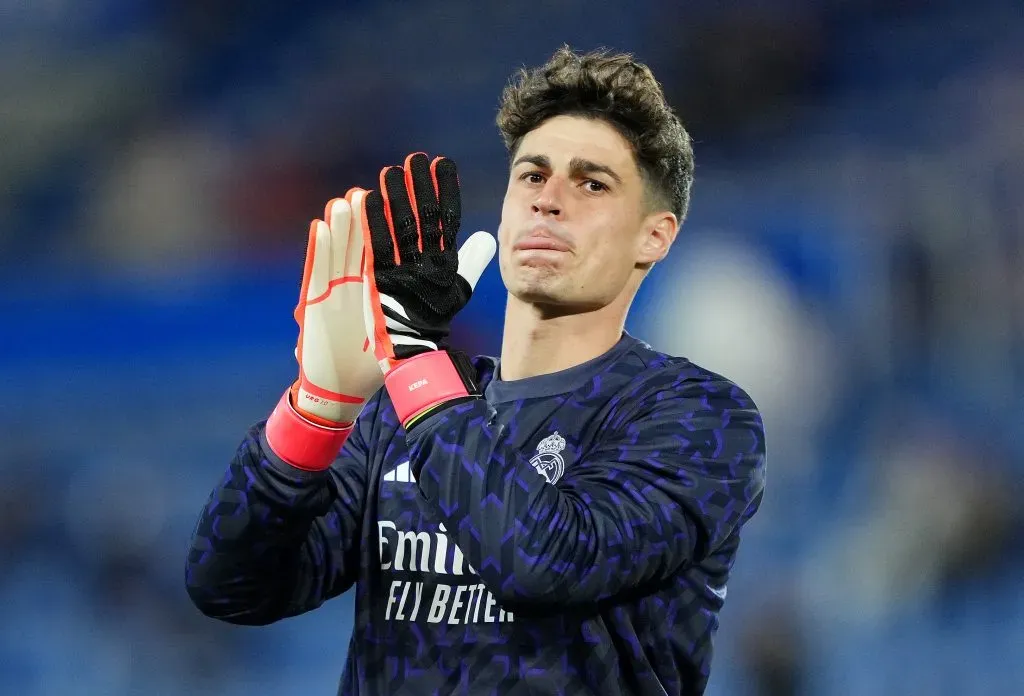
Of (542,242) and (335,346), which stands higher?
(542,242)

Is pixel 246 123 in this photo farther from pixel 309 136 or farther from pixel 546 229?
pixel 546 229

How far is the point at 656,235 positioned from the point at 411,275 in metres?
0.64

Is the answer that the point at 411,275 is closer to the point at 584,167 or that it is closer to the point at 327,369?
the point at 327,369

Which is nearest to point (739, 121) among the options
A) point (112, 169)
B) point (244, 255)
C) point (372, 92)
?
point (372, 92)

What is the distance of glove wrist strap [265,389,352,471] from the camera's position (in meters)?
1.79

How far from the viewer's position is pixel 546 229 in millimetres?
1993

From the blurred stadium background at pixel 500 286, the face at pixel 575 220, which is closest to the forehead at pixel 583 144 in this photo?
the face at pixel 575 220

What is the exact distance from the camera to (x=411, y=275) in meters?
1.68

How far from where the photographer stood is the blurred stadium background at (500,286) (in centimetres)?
373

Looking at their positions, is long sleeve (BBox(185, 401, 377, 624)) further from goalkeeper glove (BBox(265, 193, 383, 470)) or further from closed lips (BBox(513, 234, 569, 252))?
closed lips (BBox(513, 234, 569, 252))

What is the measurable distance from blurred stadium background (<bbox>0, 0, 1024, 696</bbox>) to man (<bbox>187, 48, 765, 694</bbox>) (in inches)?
76.4

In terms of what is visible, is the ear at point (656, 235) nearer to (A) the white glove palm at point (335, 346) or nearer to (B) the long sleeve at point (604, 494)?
(B) the long sleeve at point (604, 494)

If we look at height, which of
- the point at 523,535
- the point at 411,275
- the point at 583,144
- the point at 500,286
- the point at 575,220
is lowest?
the point at 523,535

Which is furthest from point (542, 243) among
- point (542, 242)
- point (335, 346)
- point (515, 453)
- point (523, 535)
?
point (523, 535)
